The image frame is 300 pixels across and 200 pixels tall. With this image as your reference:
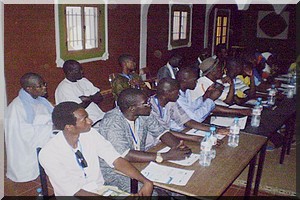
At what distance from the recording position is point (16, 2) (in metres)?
3.90

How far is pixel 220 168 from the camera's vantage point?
7.06ft

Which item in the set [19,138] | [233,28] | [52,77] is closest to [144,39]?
[52,77]

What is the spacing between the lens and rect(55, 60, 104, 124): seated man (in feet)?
13.0

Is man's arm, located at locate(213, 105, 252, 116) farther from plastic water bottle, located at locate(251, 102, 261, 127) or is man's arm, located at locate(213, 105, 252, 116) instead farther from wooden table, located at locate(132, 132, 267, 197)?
wooden table, located at locate(132, 132, 267, 197)

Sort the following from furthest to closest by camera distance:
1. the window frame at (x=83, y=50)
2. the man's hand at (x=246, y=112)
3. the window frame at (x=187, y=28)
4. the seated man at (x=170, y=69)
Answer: the window frame at (x=187, y=28), the seated man at (x=170, y=69), the window frame at (x=83, y=50), the man's hand at (x=246, y=112)

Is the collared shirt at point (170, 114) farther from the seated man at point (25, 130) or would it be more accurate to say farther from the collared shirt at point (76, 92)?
the collared shirt at point (76, 92)

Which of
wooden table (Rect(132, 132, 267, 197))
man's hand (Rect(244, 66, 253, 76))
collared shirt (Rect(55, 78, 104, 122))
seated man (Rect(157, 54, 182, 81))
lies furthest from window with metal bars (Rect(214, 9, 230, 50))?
wooden table (Rect(132, 132, 267, 197))

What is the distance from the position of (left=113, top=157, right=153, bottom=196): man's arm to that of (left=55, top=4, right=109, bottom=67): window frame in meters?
2.87

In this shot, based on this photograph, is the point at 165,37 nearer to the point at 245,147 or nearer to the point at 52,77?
the point at 52,77

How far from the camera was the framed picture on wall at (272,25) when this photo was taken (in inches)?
441

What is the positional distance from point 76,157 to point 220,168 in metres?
0.91

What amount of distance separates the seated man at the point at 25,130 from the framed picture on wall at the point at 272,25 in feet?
32.3

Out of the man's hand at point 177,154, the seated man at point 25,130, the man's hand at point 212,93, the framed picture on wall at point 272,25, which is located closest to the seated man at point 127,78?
the man's hand at point 212,93

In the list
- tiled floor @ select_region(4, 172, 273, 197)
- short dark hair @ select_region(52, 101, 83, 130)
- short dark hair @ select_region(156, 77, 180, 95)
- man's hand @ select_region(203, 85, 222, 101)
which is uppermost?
short dark hair @ select_region(156, 77, 180, 95)
